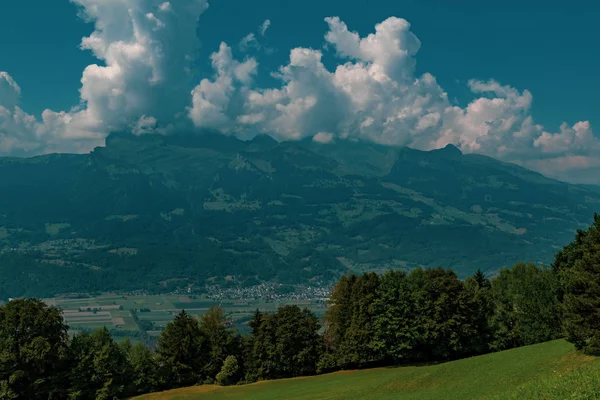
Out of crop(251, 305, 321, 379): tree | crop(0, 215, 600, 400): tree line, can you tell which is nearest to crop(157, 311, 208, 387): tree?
crop(0, 215, 600, 400): tree line

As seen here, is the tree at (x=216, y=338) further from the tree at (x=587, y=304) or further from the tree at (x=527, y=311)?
the tree at (x=587, y=304)

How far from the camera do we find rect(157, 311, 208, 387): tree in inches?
2936

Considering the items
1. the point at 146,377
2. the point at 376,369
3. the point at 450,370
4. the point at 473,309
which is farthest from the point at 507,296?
the point at 146,377

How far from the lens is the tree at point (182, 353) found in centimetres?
7456

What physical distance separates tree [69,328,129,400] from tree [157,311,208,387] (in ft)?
22.9

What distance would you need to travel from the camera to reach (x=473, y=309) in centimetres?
7481

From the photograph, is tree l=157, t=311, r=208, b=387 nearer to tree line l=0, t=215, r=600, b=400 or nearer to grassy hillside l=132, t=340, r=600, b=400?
tree line l=0, t=215, r=600, b=400

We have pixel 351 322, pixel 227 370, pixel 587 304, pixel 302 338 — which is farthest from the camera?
pixel 302 338

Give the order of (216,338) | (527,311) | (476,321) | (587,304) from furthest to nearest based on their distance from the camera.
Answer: (216,338)
(476,321)
(527,311)
(587,304)

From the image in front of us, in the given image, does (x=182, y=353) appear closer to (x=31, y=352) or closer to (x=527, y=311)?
(x=31, y=352)

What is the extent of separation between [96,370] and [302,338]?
102 ft

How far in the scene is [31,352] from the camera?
61.5 m

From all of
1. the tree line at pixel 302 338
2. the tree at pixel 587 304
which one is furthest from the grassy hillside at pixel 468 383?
the tree line at pixel 302 338

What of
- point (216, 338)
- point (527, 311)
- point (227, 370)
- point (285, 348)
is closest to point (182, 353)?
point (216, 338)
